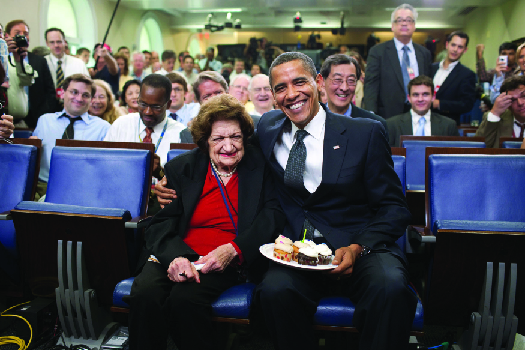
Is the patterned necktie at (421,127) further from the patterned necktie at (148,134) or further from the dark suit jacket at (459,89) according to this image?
the patterned necktie at (148,134)

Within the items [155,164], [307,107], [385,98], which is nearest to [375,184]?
[307,107]

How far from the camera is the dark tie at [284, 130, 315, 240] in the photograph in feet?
5.95

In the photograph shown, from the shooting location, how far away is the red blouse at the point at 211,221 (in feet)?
6.17

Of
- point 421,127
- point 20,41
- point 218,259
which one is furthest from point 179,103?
point 218,259

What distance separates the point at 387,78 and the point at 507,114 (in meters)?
1.03

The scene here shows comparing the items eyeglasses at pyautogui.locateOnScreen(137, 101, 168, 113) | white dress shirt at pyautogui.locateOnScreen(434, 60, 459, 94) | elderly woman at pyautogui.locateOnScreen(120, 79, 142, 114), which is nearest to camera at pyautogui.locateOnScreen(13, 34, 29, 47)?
elderly woman at pyautogui.locateOnScreen(120, 79, 142, 114)

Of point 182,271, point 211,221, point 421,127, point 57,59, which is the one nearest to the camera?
point 182,271

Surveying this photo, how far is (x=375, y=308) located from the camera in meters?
1.50

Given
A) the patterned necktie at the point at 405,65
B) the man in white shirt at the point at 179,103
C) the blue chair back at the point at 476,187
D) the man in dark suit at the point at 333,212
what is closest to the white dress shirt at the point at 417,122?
the patterned necktie at the point at 405,65

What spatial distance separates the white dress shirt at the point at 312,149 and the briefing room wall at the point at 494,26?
402 inches

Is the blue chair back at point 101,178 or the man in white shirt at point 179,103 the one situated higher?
the man in white shirt at point 179,103

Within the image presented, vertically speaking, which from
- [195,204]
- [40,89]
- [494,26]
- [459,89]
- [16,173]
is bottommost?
[195,204]

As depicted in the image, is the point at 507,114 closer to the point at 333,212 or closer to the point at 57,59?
the point at 333,212

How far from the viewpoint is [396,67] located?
3758 millimetres
